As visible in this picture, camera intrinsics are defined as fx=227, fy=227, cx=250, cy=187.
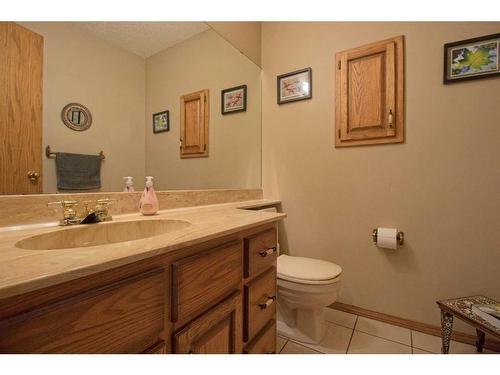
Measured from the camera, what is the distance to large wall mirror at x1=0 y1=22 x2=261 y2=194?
812 millimetres

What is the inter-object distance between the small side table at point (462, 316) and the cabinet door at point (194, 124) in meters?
1.52

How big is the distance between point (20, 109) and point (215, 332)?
0.95 meters

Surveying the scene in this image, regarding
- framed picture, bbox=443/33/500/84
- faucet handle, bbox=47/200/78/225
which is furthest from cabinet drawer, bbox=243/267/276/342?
framed picture, bbox=443/33/500/84

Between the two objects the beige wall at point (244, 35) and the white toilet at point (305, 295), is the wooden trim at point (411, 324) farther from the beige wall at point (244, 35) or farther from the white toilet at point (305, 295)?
the beige wall at point (244, 35)

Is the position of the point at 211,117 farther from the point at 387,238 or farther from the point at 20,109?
the point at 387,238

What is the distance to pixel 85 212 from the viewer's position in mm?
835

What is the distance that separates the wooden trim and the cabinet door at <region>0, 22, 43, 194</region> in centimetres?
183

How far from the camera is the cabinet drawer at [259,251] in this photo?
2.64 feet

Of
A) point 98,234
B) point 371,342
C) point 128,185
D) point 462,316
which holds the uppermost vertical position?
point 128,185

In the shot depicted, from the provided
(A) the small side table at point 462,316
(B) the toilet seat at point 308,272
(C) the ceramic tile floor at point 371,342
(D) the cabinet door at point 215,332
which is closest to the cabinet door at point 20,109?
(D) the cabinet door at point 215,332

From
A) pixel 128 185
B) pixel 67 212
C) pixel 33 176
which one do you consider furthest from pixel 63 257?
pixel 128 185

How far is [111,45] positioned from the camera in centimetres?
97

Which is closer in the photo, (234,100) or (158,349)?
(158,349)
